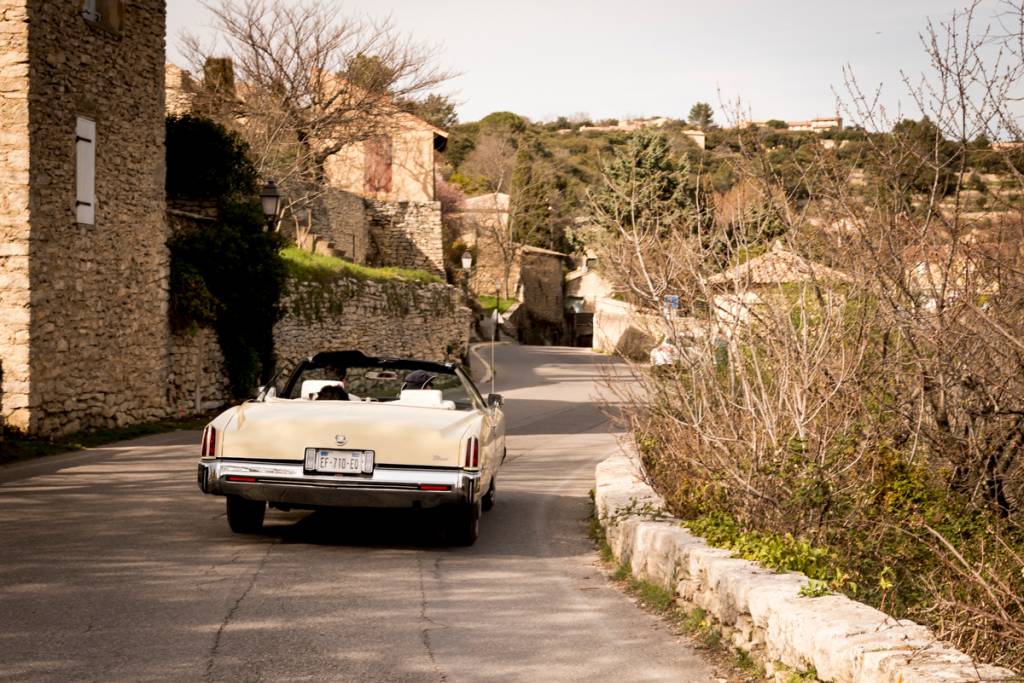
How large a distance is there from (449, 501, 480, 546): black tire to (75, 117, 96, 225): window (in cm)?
1086

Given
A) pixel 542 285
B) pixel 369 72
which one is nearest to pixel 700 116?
pixel 542 285

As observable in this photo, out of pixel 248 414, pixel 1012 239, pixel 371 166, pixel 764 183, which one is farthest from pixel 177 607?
pixel 371 166

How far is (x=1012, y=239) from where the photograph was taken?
8148 mm

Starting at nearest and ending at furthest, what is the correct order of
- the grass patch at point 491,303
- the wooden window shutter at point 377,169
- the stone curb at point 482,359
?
the stone curb at point 482,359
the wooden window shutter at point 377,169
the grass patch at point 491,303

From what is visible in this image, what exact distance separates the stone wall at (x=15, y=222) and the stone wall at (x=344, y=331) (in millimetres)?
5131

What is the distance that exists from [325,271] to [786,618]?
2639 centimetres

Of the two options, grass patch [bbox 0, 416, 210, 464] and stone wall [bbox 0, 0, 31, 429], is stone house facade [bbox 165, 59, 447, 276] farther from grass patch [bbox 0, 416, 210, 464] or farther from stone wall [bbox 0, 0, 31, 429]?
stone wall [bbox 0, 0, 31, 429]

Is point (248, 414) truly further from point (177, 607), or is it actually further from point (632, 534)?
point (632, 534)

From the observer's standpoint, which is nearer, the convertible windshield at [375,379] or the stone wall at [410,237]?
the convertible windshield at [375,379]

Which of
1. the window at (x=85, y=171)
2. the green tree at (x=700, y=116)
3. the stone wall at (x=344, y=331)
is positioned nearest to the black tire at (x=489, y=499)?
the window at (x=85, y=171)

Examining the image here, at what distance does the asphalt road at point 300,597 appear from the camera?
5.74 meters

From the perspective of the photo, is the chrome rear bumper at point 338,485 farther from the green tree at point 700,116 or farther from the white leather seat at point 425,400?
the green tree at point 700,116

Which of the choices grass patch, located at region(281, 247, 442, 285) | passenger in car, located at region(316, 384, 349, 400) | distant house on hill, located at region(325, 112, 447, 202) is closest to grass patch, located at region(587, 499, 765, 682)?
passenger in car, located at region(316, 384, 349, 400)

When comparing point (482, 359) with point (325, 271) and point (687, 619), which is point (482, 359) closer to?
point (325, 271)
